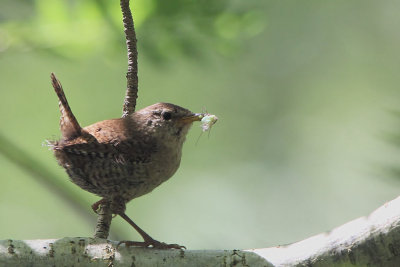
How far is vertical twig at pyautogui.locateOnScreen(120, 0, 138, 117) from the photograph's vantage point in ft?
9.39

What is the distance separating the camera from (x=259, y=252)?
237 cm

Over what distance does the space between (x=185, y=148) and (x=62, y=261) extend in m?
5.50

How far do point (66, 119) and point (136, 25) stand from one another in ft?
2.02

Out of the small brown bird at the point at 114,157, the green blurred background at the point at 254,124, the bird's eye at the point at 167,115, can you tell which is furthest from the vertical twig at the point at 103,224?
the bird's eye at the point at 167,115

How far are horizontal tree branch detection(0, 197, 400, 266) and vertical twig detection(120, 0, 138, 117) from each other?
938 millimetres

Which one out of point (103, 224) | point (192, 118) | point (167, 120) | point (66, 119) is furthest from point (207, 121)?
point (103, 224)

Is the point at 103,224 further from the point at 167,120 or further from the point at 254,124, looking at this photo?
the point at 254,124

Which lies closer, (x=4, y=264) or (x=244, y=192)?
(x=4, y=264)

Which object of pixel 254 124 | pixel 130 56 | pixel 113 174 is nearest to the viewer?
pixel 130 56

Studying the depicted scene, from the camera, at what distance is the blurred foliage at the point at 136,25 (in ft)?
10.4

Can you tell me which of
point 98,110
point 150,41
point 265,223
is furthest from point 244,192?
point 150,41

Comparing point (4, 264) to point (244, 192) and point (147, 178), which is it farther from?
point (244, 192)

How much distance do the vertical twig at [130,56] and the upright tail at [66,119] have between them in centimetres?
30

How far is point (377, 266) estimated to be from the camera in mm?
2092
